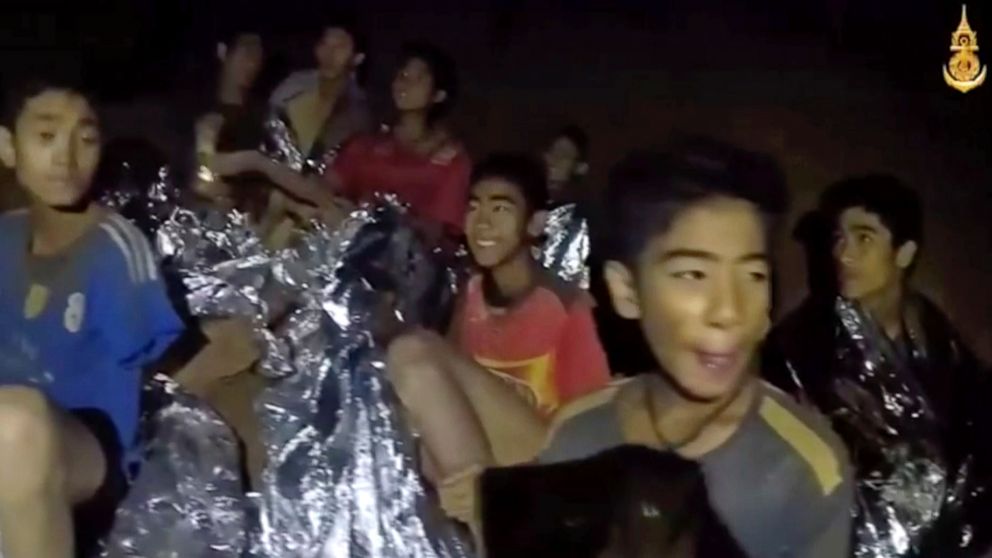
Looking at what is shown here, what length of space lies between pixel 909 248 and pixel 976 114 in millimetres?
100

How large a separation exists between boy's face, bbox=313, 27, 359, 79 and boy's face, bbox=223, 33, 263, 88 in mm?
45

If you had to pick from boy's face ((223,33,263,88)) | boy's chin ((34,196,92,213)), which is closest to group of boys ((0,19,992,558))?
boy's chin ((34,196,92,213))

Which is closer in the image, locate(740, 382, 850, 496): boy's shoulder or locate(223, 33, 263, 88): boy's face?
locate(740, 382, 850, 496): boy's shoulder

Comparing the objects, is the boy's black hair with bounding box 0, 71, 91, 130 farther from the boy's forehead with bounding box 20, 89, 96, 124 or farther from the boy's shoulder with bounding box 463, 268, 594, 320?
the boy's shoulder with bounding box 463, 268, 594, 320

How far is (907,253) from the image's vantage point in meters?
0.92

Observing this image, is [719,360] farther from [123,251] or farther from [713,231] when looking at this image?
[123,251]

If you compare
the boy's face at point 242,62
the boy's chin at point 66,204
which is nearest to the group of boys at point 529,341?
the boy's chin at point 66,204

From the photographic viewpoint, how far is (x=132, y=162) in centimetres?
93

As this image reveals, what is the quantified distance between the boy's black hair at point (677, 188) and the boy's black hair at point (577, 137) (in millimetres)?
55

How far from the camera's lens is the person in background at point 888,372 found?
0.89 metres

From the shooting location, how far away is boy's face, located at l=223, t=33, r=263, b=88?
963mm

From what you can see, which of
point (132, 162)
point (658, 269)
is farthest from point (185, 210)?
point (658, 269)

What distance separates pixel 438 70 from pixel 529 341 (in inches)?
7.5

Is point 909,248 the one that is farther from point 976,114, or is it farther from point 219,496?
point 219,496
